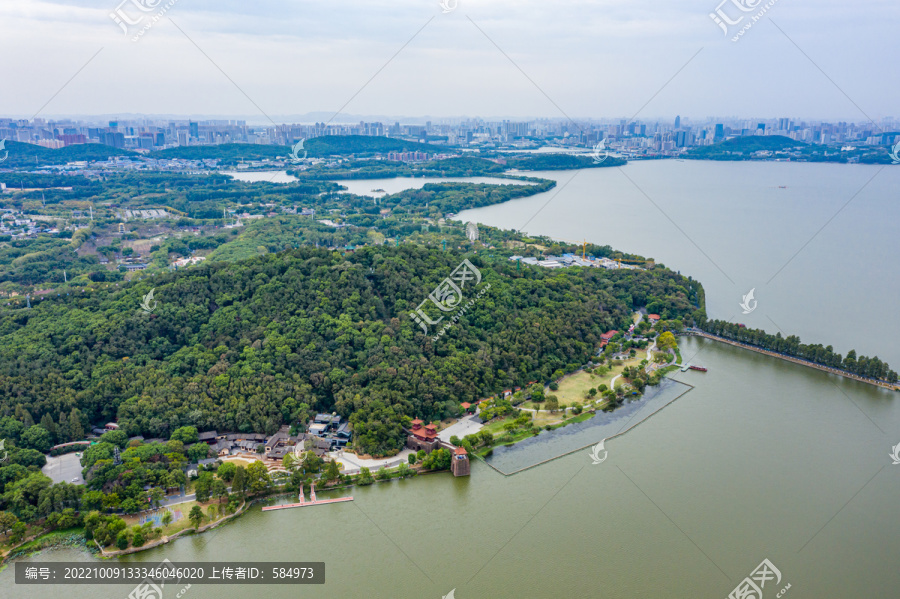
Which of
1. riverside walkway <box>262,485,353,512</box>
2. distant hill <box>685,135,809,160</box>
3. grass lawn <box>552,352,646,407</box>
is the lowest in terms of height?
riverside walkway <box>262,485,353,512</box>

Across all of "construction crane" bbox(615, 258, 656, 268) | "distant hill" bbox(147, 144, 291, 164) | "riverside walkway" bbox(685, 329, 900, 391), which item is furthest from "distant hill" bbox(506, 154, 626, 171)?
"riverside walkway" bbox(685, 329, 900, 391)

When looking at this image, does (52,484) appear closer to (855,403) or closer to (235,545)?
(235,545)

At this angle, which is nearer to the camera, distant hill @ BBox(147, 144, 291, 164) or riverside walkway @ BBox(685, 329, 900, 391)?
riverside walkway @ BBox(685, 329, 900, 391)

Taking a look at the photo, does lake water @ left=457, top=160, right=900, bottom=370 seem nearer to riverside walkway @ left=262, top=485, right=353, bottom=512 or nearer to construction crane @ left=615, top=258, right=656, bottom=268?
construction crane @ left=615, top=258, right=656, bottom=268

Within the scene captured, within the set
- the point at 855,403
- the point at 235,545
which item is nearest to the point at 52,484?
the point at 235,545

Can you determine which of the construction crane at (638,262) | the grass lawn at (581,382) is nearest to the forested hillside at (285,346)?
the grass lawn at (581,382)

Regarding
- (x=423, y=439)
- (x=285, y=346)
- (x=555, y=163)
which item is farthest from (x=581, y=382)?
(x=555, y=163)
